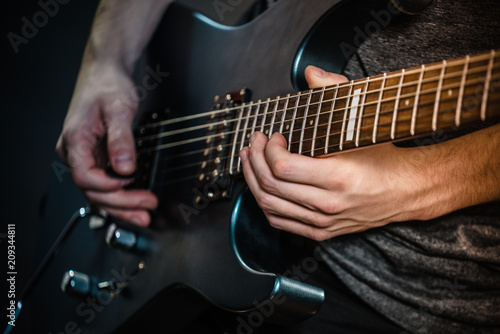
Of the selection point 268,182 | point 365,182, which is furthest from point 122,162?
point 365,182

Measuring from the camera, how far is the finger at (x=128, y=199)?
3.03 feet

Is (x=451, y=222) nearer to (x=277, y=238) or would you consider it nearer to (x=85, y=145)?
(x=277, y=238)

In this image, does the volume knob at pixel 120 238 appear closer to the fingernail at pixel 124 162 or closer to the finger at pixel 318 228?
the fingernail at pixel 124 162

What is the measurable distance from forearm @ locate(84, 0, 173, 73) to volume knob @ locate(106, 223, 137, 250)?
0.42m

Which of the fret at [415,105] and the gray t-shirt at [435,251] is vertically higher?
the fret at [415,105]

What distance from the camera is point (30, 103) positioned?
1.63 metres

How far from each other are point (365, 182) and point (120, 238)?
1.86ft

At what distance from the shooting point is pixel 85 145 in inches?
39.0

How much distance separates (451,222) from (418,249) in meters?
0.07

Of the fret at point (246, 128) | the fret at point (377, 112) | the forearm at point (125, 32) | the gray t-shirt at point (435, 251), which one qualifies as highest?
the forearm at point (125, 32)

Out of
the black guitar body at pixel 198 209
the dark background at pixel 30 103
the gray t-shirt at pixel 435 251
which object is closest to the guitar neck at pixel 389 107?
the black guitar body at pixel 198 209

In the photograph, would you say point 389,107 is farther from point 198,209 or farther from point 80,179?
point 80,179

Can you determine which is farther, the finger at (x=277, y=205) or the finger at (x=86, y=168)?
the finger at (x=86, y=168)

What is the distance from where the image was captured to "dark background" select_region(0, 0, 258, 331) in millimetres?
1578
